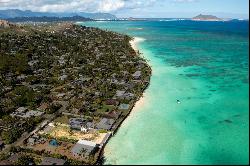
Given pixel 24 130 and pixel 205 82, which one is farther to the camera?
pixel 205 82

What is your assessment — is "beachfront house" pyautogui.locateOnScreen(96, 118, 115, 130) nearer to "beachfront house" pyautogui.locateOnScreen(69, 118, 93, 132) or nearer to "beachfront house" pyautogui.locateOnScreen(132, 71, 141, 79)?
"beachfront house" pyautogui.locateOnScreen(69, 118, 93, 132)

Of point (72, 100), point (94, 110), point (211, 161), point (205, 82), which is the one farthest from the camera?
point (205, 82)

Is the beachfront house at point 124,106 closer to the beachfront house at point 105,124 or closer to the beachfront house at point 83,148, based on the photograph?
the beachfront house at point 105,124

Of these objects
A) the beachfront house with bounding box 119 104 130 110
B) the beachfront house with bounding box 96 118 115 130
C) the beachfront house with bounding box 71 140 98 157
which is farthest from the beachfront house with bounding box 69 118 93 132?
the beachfront house with bounding box 119 104 130 110

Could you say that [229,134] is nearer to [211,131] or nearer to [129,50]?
[211,131]

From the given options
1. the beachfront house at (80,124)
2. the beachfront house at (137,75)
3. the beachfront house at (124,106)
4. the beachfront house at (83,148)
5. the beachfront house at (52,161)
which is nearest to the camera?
the beachfront house at (52,161)

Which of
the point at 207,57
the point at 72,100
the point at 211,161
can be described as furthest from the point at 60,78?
the point at 207,57

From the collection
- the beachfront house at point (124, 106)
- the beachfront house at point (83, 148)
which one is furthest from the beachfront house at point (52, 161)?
the beachfront house at point (124, 106)

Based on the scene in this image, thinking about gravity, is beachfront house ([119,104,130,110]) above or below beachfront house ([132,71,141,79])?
below
